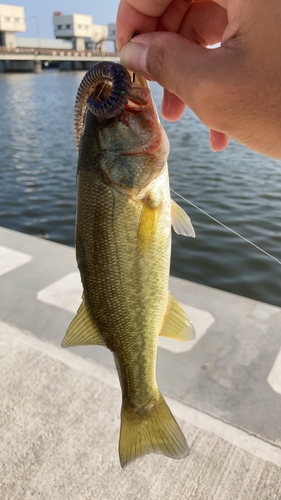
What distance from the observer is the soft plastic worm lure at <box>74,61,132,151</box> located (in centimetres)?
137

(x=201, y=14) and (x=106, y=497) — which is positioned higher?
(x=201, y=14)

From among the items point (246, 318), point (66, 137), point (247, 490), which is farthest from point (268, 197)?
point (66, 137)

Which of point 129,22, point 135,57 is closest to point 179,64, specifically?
point 135,57

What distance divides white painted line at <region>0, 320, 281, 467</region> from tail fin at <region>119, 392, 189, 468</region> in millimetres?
812

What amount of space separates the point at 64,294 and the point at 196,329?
1.38 meters

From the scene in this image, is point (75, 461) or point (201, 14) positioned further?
point (75, 461)

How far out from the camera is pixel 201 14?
200cm

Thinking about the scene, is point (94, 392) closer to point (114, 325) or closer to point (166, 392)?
point (166, 392)

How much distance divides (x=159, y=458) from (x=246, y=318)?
1.57 m

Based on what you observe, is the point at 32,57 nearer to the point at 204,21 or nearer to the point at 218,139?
the point at 204,21

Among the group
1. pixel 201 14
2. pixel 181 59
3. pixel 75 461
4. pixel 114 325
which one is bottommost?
pixel 75 461

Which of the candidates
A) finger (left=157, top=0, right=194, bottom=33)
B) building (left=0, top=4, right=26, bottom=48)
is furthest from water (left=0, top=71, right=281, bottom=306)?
building (left=0, top=4, right=26, bottom=48)

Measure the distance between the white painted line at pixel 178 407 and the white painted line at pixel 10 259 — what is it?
102 centimetres

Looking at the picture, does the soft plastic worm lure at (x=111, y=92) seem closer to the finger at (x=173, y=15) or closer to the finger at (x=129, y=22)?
the finger at (x=129, y=22)
